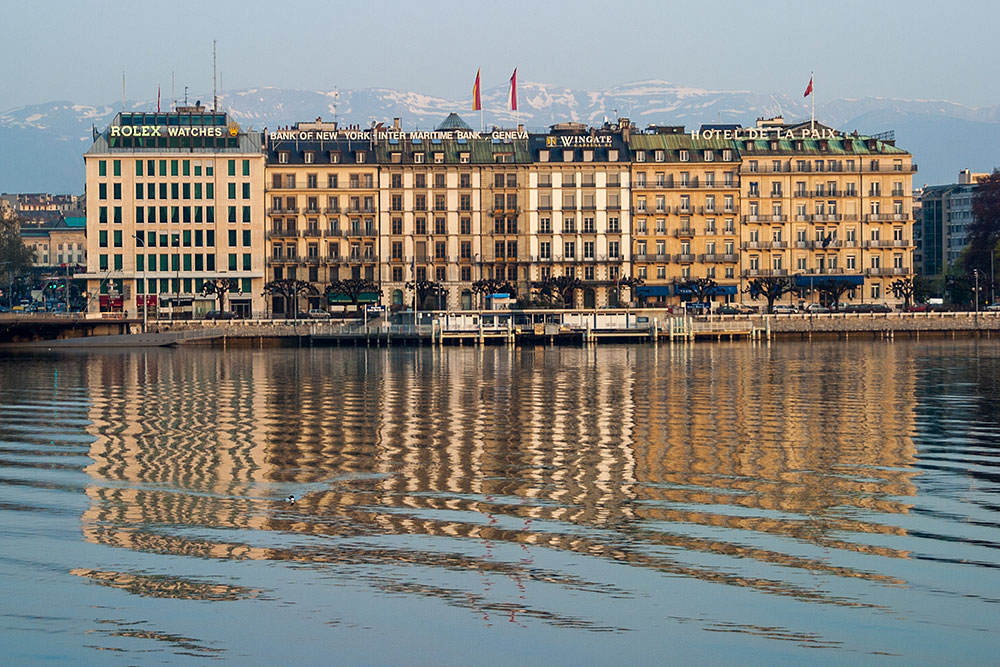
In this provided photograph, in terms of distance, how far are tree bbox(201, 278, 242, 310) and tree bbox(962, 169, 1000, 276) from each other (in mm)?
88882

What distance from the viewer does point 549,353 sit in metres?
110

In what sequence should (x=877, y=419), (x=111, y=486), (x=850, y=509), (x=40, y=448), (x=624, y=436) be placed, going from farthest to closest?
(x=877, y=419) < (x=624, y=436) < (x=40, y=448) < (x=111, y=486) < (x=850, y=509)

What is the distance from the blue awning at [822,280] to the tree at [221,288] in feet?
196

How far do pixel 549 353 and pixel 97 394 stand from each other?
162 ft

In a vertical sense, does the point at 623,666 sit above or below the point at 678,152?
below

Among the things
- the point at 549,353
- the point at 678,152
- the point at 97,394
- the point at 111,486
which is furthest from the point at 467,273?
the point at 111,486

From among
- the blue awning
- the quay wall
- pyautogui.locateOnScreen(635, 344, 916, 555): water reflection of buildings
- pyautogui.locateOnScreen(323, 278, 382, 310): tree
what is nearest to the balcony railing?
pyautogui.locateOnScreen(323, 278, 382, 310): tree

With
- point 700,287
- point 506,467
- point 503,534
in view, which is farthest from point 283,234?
point 503,534

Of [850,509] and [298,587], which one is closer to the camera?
[298,587]

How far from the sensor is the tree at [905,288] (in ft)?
486

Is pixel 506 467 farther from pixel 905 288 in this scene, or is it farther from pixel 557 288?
pixel 905 288

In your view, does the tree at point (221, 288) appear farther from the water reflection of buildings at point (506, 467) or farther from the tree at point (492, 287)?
the water reflection of buildings at point (506, 467)

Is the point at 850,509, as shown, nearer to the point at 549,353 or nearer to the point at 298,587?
the point at 298,587

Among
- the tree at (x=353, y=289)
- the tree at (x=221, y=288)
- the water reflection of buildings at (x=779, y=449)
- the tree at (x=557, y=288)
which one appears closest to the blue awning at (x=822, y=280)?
the tree at (x=557, y=288)
